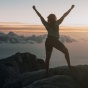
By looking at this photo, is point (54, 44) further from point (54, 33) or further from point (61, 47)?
point (54, 33)

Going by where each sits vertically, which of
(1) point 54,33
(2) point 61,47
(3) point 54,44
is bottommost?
(2) point 61,47

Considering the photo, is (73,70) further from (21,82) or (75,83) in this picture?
(21,82)

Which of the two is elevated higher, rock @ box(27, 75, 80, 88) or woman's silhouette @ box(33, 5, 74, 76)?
woman's silhouette @ box(33, 5, 74, 76)

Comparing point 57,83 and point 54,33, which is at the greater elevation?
point 54,33

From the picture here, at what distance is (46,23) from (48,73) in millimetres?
3021

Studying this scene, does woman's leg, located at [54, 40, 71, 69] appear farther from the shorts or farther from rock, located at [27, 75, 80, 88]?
rock, located at [27, 75, 80, 88]

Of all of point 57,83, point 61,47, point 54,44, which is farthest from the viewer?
point 54,44

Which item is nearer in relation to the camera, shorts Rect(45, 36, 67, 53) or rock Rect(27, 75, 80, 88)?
rock Rect(27, 75, 80, 88)

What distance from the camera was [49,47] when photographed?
677 inches

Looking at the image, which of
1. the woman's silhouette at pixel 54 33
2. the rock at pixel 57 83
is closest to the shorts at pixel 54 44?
the woman's silhouette at pixel 54 33

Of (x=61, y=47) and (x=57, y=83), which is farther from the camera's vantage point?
(x=61, y=47)

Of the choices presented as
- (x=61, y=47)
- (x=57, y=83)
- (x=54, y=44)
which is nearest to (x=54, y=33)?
(x=54, y=44)

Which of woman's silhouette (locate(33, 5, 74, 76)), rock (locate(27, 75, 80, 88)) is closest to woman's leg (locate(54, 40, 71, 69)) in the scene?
woman's silhouette (locate(33, 5, 74, 76))

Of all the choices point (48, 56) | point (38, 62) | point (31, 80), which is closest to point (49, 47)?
point (48, 56)
